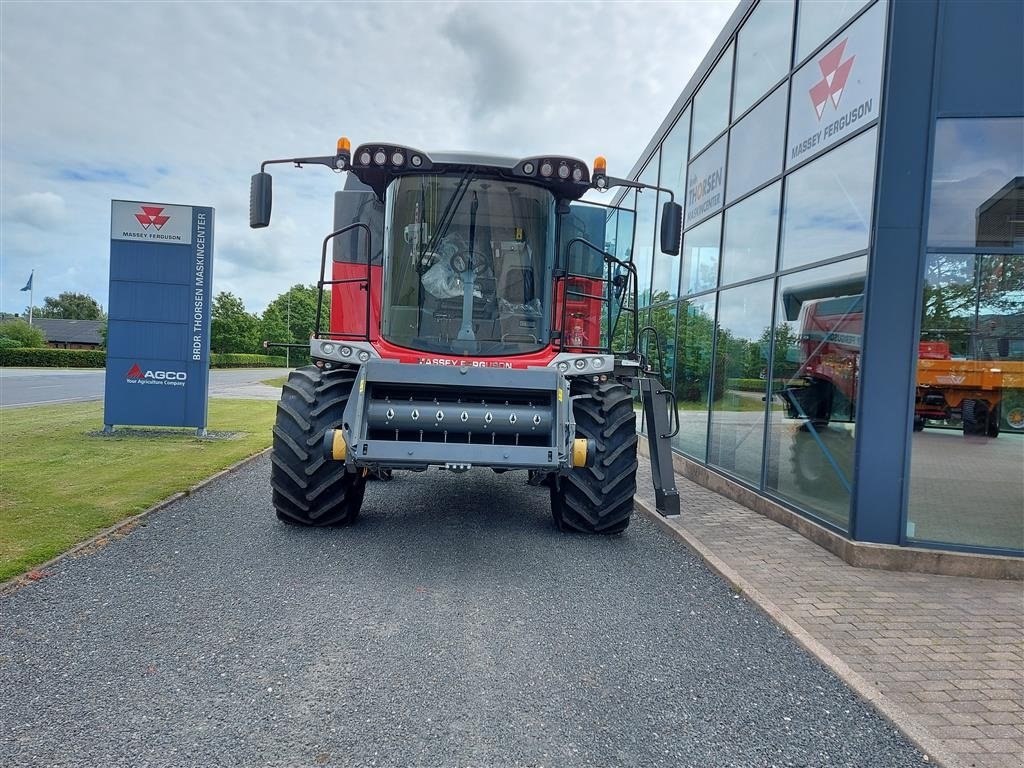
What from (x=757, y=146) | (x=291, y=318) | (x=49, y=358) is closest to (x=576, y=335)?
(x=757, y=146)

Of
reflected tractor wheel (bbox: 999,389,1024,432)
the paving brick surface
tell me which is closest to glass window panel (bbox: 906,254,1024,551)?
reflected tractor wheel (bbox: 999,389,1024,432)

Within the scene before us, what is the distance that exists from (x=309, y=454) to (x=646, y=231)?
9.54 meters

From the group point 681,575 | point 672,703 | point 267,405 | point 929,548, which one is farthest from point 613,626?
point 267,405

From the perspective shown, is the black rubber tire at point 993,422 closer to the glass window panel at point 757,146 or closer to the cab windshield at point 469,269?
the glass window panel at point 757,146

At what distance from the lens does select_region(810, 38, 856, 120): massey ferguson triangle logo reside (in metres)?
5.87

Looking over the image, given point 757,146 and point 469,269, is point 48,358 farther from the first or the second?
point 757,146

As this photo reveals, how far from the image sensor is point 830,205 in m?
6.02

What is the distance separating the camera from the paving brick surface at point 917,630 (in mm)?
3027

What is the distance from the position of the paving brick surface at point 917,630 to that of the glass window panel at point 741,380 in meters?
1.47

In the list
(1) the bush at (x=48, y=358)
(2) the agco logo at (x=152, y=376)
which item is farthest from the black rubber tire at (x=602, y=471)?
(1) the bush at (x=48, y=358)

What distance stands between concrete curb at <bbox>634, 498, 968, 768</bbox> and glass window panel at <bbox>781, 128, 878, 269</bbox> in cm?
279

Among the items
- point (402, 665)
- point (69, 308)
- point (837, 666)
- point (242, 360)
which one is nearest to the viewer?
point (402, 665)

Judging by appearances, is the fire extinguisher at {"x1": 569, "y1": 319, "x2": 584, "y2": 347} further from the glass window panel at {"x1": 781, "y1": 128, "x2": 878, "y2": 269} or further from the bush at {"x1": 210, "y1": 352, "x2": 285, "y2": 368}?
the bush at {"x1": 210, "y1": 352, "x2": 285, "y2": 368}

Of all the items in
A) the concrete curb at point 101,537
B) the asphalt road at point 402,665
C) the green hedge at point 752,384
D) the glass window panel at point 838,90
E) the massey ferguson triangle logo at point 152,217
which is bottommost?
the asphalt road at point 402,665
